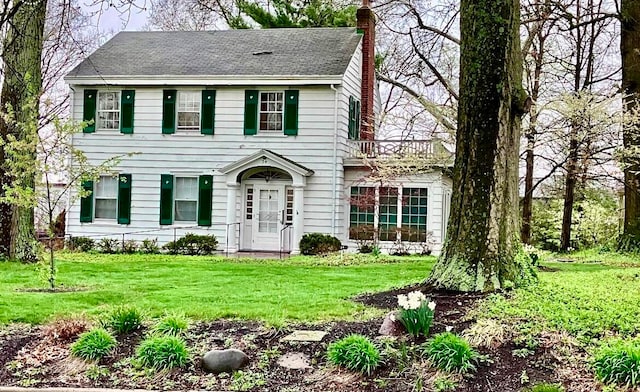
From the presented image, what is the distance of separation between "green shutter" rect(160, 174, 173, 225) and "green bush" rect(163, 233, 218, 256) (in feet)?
3.37

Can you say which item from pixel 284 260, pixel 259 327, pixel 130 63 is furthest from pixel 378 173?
pixel 259 327

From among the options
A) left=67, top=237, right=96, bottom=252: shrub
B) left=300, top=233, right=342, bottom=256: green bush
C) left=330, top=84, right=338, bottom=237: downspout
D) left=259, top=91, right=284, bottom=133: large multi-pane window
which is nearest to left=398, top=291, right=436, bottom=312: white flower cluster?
left=300, top=233, right=342, bottom=256: green bush

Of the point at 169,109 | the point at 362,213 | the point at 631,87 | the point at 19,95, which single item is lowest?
the point at 362,213

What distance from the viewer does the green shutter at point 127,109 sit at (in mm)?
21250

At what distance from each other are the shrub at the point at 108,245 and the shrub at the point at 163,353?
14.5 meters

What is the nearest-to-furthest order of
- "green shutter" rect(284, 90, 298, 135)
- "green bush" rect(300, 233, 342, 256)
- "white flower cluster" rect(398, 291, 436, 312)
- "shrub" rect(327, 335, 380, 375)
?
1. "shrub" rect(327, 335, 380, 375)
2. "white flower cluster" rect(398, 291, 436, 312)
3. "green bush" rect(300, 233, 342, 256)
4. "green shutter" rect(284, 90, 298, 135)

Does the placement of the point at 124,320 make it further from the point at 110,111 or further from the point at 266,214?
the point at 110,111

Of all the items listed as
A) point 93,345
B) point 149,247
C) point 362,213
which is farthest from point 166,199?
point 93,345

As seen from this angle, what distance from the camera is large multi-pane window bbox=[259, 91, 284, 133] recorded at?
20.6m

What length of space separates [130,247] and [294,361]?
14826 mm

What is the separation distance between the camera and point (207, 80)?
20.5m

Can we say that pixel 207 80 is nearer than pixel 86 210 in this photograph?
Yes

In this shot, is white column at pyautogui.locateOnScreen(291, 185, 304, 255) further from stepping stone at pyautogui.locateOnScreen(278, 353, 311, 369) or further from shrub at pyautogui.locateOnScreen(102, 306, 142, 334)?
stepping stone at pyautogui.locateOnScreen(278, 353, 311, 369)

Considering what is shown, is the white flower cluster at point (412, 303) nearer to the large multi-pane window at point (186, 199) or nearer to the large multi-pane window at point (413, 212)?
the large multi-pane window at point (413, 212)
